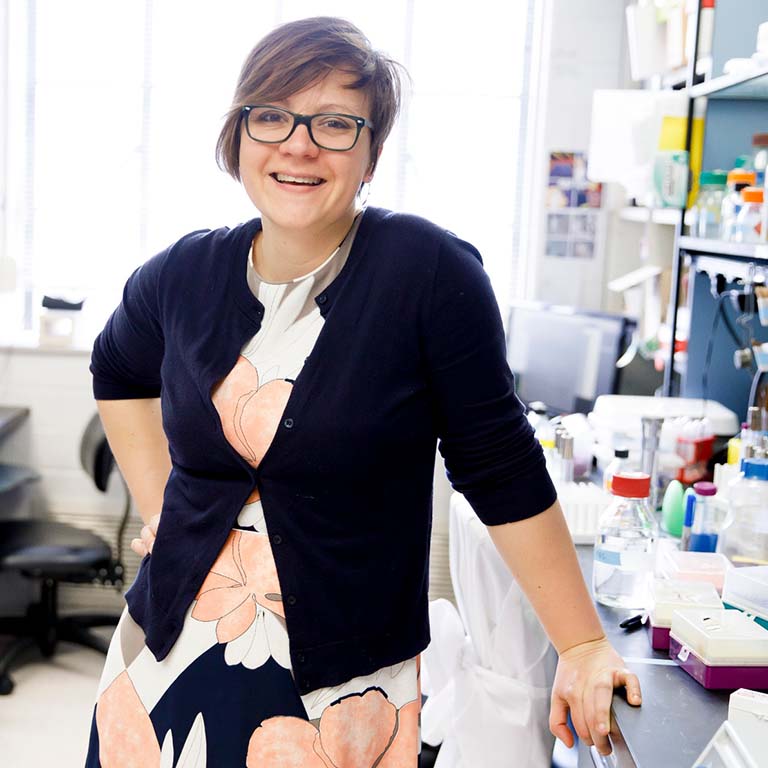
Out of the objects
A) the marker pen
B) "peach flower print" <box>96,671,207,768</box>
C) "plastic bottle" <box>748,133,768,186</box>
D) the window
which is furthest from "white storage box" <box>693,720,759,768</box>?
the window

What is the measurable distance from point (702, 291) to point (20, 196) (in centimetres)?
260

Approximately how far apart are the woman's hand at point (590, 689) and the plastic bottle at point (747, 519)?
1.96 ft

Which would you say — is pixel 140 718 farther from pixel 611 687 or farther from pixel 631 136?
pixel 631 136

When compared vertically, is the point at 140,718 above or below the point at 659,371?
below

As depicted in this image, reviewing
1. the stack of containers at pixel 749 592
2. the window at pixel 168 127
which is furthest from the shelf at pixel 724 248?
the window at pixel 168 127

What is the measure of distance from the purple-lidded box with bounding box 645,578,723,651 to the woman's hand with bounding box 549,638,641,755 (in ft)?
0.90

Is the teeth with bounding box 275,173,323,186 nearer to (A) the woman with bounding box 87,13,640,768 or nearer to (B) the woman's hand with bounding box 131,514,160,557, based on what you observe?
(A) the woman with bounding box 87,13,640,768

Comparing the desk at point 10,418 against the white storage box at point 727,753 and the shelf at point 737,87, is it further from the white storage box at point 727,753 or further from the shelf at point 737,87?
the white storage box at point 727,753

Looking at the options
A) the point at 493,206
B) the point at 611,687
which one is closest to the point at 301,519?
the point at 611,687

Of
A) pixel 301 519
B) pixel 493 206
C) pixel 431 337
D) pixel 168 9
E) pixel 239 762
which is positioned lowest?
pixel 239 762

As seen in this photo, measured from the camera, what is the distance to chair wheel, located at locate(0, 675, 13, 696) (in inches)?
123

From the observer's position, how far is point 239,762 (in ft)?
3.84

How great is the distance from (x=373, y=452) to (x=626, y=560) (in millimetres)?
685

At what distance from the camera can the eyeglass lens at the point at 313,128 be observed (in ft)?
3.90
